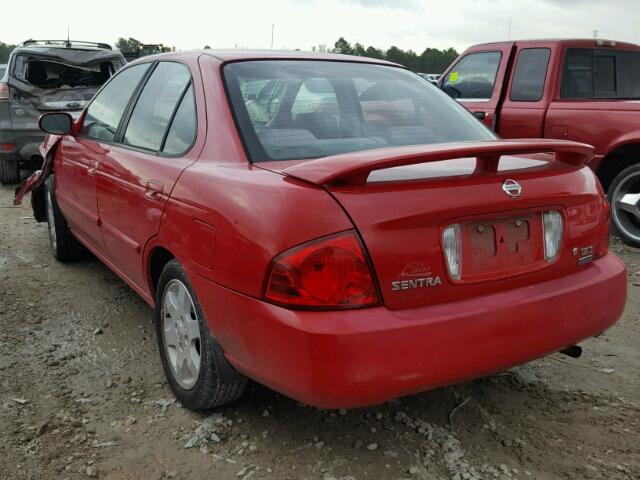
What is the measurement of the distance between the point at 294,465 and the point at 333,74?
1.76m

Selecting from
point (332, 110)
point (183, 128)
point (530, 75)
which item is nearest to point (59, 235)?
point (183, 128)

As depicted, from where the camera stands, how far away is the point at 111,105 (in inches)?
159

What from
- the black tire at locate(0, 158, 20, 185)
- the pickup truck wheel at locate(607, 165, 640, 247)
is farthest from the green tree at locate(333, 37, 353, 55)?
the black tire at locate(0, 158, 20, 185)

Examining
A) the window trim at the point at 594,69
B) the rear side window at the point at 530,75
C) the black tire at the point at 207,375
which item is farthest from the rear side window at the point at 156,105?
the window trim at the point at 594,69

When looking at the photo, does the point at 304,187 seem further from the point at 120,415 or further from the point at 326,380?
the point at 120,415

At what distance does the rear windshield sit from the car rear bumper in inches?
26.3

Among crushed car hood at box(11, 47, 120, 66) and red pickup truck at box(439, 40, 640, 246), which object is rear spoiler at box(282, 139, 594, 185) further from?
crushed car hood at box(11, 47, 120, 66)

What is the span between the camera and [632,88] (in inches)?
254

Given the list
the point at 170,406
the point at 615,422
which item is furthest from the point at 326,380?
the point at 615,422

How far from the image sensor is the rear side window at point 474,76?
6719 millimetres

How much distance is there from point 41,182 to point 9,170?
439cm

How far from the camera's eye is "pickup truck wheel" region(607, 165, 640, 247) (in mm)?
5746

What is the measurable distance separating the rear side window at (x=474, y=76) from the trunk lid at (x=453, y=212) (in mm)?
4441

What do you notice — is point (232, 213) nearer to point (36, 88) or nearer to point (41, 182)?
point (41, 182)
